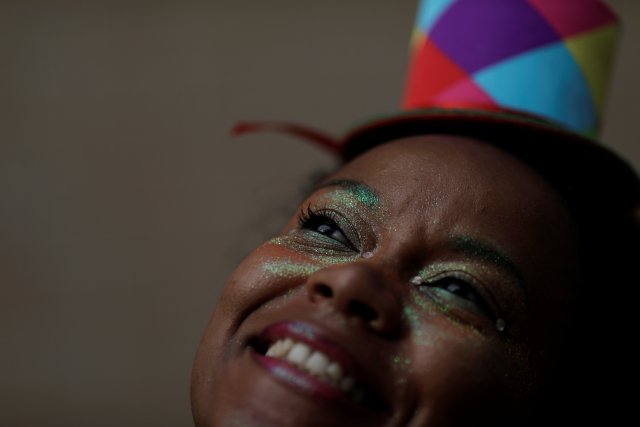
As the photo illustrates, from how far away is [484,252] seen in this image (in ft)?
3.00

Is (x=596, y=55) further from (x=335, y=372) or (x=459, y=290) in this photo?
(x=335, y=372)

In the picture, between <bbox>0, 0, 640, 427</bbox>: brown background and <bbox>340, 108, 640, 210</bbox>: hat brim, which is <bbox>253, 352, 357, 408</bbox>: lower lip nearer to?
<bbox>340, 108, 640, 210</bbox>: hat brim

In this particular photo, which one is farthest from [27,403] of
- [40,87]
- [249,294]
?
[249,294]

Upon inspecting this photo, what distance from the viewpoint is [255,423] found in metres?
0.81

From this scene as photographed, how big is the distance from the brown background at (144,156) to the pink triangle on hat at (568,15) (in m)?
0.68

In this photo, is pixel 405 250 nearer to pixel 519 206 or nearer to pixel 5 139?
pixel 519 206

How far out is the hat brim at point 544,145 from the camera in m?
1.05

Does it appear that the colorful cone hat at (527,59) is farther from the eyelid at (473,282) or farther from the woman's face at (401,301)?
the eyelid at (473,282)

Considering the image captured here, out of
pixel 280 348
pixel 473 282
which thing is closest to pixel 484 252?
pixel 473 282

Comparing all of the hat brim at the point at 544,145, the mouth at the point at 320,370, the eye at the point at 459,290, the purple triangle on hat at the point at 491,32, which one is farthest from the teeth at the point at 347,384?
the purple triangle on hat at the point at 491,32

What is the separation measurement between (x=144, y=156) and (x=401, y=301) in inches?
40.7

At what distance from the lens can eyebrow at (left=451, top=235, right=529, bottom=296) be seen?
91 centimetres

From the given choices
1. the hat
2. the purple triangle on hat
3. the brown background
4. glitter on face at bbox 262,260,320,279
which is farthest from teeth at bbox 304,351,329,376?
the brown background

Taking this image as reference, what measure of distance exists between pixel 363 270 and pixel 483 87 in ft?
1.30
